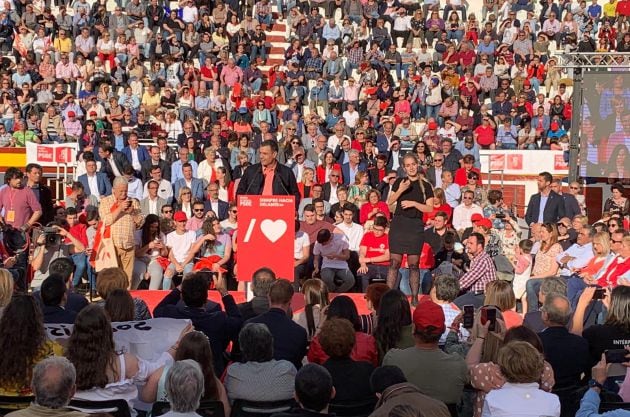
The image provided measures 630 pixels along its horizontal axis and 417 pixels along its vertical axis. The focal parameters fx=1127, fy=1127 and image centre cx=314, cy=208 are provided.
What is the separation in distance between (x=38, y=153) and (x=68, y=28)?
6616mm

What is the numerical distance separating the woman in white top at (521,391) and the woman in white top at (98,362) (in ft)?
6.12

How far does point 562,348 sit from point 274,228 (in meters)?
5.02

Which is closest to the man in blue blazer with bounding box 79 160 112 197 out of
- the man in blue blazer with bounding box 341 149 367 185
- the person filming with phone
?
the man in blue blazer with bounding box 341 149 367 185

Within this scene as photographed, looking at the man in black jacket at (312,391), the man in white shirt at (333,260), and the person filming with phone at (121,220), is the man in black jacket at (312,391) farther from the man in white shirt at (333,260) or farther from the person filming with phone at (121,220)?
the man in white shirt at (333,260)

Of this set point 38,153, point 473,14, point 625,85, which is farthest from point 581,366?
point 473,14

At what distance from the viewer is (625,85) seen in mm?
17484

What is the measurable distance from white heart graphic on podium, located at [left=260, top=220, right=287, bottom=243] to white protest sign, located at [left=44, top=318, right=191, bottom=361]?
4.79m

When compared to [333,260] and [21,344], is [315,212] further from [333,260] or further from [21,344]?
[21,344]

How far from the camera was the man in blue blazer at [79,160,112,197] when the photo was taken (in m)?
16.6

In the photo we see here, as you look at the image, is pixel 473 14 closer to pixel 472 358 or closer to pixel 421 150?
pixel 421 150

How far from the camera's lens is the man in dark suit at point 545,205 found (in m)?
15.1

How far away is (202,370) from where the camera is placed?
5.79 m

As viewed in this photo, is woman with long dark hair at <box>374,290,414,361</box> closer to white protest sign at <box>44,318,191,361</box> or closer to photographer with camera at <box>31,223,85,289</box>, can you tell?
white protest sign at <box>44,318,191,361</box>

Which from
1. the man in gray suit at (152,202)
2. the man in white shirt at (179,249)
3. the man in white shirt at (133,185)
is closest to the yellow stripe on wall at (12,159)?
the man in white shirt at (133,185)
